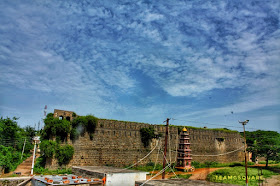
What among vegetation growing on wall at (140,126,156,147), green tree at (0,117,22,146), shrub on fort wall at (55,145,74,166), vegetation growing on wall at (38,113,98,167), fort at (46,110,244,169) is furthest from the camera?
green tree at (0,117,22,146)

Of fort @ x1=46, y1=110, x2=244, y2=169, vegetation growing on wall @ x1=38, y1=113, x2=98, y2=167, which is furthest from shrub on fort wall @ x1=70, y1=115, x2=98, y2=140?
fort @ x1=46, y1=110, x2=244, y2=169

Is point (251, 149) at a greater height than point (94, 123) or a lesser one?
lesser

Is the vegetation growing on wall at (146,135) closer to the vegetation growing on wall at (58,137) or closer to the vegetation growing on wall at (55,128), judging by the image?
the vegetation growing on wall at (58,137)

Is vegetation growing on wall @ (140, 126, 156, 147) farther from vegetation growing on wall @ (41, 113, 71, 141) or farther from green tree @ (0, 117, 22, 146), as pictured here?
green tree @ (0, 117, 22, 146)

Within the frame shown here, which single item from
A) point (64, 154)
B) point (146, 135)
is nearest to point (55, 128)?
point (64, 154)

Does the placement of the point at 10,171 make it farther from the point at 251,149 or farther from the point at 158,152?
the point at 251,149

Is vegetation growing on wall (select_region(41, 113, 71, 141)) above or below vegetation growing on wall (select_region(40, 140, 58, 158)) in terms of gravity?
above

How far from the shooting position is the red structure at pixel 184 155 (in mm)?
23828

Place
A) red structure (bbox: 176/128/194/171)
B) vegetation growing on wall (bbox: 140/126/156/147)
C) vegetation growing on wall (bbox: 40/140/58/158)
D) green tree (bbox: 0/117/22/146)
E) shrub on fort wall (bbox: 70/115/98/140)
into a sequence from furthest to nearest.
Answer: green tree (bbox: 0/117/22/146) < red structure (bbox: 176/128/194/171) < vegetation growing on wall (bbox: 140/126/156/147) < shrub on fort wall (bbox: 70/115/98/140) < vegetation growing on wall (bbox: 40/140/58/158)

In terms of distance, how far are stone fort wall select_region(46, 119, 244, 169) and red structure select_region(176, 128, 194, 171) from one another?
4.30 ft

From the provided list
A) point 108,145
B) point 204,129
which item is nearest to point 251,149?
point 204,129

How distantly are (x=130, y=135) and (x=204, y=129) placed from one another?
1292 centimetres

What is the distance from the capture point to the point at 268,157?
25.7 m

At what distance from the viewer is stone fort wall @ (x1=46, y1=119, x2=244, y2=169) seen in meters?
19.4
